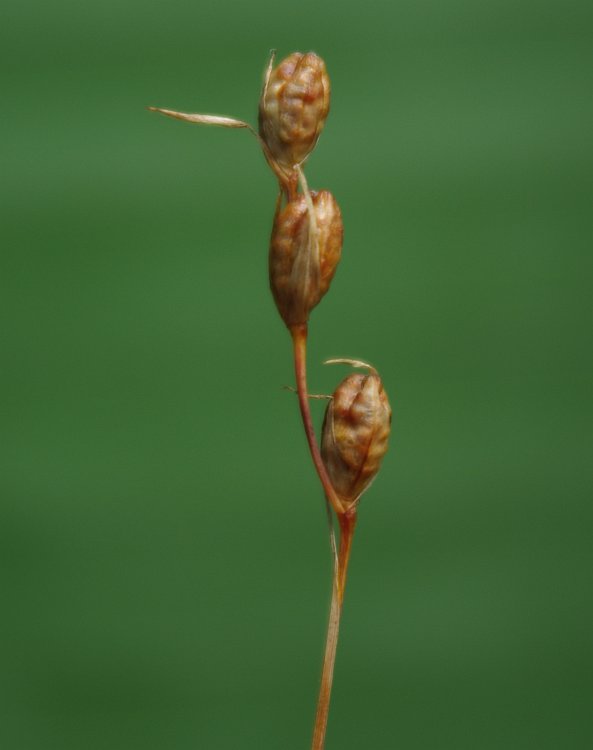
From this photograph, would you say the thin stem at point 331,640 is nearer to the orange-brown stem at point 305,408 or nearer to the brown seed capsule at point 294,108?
the orange-brown stem at point 305,408

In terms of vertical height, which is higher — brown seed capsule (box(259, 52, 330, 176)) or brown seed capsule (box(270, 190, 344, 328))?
brown seed capsule (box(259, 52, 330, 176))

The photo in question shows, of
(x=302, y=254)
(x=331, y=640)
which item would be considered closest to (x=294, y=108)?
(x=302, y=254)

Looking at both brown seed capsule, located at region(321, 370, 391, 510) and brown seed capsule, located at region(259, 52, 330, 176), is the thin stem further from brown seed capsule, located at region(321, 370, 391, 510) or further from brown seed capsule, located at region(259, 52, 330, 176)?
brown seed capsule, located at region(259, 52, 330, 176)

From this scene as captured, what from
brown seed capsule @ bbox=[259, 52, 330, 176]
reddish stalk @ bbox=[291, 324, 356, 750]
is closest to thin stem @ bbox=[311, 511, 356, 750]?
reddish stalk @ bbox=[291, 324, 356, 750]

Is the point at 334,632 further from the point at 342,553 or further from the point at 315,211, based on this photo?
the point at 315,211

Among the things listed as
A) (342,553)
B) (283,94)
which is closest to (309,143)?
(283,94)

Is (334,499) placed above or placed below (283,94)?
below

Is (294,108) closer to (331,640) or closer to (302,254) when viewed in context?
(302,254)
